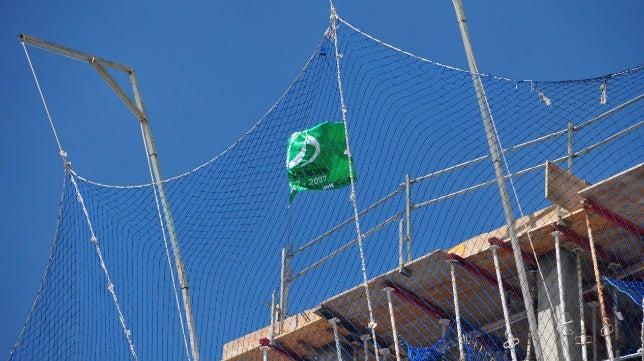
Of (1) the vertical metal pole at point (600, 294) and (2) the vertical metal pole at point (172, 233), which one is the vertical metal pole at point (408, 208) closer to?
(1) the vertical metal pole at point (600, 294)

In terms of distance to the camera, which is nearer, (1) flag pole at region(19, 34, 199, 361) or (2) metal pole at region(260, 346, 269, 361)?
(2) metal pole at region(260, 346, 269, 361)

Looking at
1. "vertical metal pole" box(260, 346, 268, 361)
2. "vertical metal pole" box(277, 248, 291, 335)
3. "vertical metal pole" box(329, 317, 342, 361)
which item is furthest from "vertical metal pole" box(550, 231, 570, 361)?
"vertical metal pole" box(277, 248, 291, 335)

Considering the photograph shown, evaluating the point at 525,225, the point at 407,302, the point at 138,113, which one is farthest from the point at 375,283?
the point at 138,113

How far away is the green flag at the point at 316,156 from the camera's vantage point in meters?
21.9

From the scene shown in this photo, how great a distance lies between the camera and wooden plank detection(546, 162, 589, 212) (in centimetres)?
1794

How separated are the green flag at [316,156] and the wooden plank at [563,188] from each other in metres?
4.35

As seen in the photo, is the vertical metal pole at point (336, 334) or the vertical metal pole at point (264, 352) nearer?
the vertical metal pole at point (336, 334)

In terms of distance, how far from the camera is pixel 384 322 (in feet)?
66.6

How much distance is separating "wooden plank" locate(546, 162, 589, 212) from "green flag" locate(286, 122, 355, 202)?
4.35 metres

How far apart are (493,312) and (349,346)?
6.94 feet

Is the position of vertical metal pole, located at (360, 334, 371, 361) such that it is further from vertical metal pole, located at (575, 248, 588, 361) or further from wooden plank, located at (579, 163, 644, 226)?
wooden plank, located at (579, 163, 644, 226)

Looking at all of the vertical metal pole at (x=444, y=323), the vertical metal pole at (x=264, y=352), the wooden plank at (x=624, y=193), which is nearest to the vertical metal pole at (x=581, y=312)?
the wooden plank at (x=624, y=193)

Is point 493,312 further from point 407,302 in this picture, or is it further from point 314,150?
point 314,150

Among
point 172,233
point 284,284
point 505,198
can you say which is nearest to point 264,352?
point 284,284
